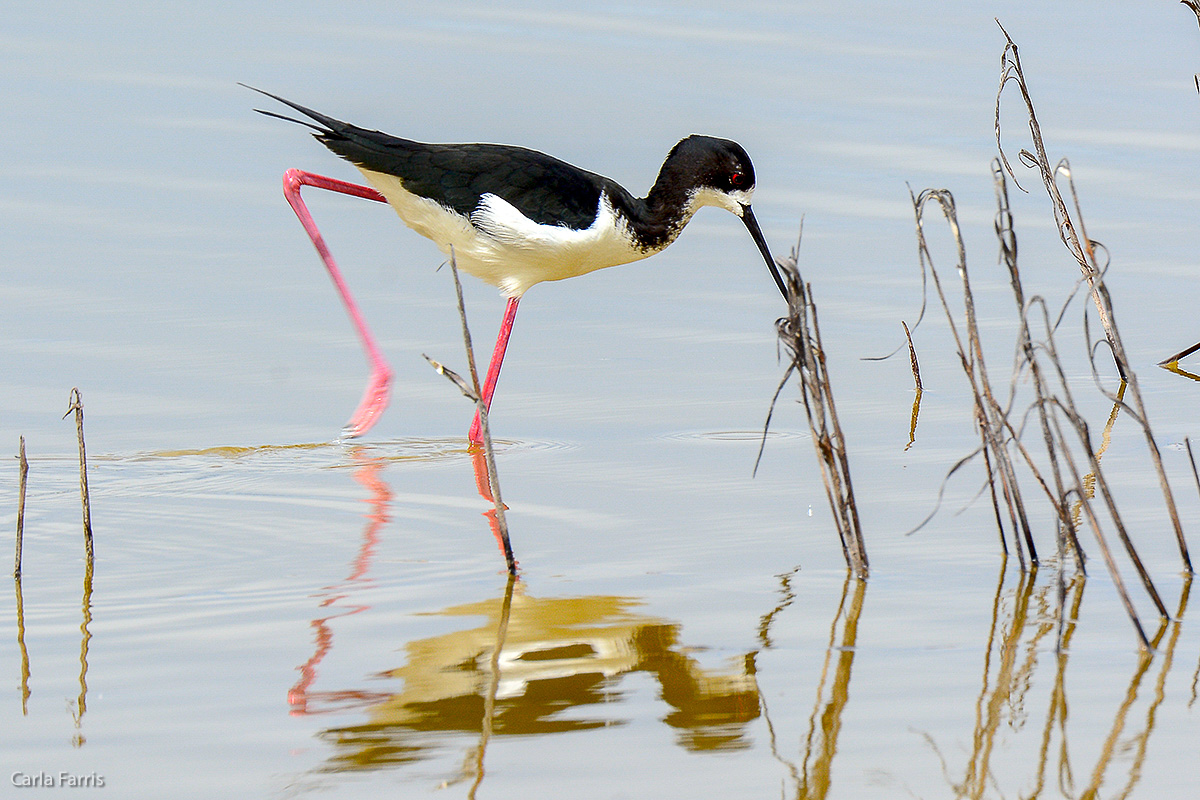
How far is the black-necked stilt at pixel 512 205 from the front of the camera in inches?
261

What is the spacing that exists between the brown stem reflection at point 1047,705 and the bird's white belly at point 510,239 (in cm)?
296

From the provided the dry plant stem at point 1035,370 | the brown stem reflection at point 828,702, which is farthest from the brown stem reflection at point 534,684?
the dry plant stem at point 1035,370

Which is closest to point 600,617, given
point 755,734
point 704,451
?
point 755,734

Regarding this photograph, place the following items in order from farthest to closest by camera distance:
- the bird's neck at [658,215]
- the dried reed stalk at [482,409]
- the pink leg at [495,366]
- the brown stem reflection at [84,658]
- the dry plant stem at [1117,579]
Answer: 1. the bird's neck at [658,215]
2. the pink leg at [495,366]
3. the dried reed stalk at [482,409]
4. the dry plant stem at [1117,579]
5. the brown stem reflection at [84,658]

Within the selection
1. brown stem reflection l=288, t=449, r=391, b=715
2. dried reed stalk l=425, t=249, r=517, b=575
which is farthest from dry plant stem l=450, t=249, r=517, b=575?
brown stem reflection l=288, t=449, r=391, b=715

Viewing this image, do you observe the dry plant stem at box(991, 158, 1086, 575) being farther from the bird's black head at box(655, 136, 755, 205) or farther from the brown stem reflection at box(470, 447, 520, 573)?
the bird's black head at box(655, 136, 755, 205)

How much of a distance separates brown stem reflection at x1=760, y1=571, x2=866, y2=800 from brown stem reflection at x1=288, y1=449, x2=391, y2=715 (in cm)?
94

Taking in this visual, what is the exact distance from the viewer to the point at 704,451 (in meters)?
5.78

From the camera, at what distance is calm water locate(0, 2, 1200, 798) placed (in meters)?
3.36

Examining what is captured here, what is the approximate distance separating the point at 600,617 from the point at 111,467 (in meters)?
→ 2.22

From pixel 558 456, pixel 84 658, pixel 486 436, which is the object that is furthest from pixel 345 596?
pixel 558 456

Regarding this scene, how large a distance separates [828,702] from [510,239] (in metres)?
3.50

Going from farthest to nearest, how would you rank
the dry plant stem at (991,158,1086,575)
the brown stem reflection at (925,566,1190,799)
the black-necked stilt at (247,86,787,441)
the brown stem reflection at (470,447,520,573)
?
1. the black-necked stilt at (247,86,787,441)
2. the brown stem reflection at (470,447,520,573)
3. the dry plant stem at (991,158,1086,575)
4. the brown stem reflection at (925,566,1190,799)

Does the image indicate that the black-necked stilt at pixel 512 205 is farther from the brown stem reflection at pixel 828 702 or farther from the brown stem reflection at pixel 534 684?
the brown stem reflection at pixel 828 702
